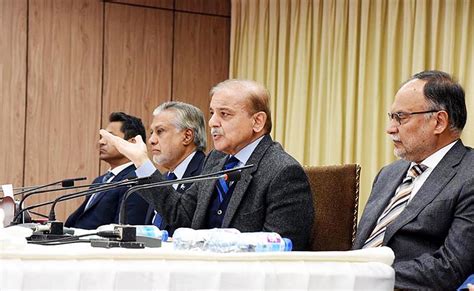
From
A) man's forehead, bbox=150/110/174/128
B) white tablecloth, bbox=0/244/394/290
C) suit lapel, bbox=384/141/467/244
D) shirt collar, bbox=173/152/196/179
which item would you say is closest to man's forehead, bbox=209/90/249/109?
suit lapel, bbox=384/141/467/244

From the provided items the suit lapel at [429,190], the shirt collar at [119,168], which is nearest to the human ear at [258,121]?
the suit lapel at [429,190]

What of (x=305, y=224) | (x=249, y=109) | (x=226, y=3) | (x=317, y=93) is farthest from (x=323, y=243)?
(x=226, y=3)

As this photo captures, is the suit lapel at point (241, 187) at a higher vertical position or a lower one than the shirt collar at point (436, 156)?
lower

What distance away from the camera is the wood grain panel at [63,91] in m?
6.43

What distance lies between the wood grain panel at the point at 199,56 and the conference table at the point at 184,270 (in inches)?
201

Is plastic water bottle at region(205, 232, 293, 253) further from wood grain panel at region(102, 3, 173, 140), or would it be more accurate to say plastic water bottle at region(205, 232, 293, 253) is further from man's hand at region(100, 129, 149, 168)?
wood grain panel at region(102, 3, 173, 140)

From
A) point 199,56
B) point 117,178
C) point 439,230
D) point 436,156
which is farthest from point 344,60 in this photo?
point 439,230

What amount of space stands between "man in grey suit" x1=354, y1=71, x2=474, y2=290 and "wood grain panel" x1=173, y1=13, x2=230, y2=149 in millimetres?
3794

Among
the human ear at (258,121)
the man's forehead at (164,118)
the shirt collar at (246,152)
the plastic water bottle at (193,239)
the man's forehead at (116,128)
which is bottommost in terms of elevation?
the plastic water bottle at (193,239)

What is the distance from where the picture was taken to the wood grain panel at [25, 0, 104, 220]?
6434 millimetres

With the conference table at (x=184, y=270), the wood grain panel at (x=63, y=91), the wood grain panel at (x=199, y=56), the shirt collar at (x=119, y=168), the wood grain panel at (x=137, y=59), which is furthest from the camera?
the wood grain panel at (x=199, y=56)

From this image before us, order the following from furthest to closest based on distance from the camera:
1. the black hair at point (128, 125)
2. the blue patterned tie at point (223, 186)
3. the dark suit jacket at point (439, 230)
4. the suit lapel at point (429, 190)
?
1. the black hair at point (128, 125)
2. the blue patterned tie at point (223, 186)
3. the suit lapel at point (429, 190)
4. the dark suit jacket at point (439, 230)

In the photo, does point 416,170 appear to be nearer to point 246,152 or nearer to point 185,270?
point 246,152

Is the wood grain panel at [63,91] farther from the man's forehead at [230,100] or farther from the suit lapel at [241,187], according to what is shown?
the suit lapel at [241,187]
